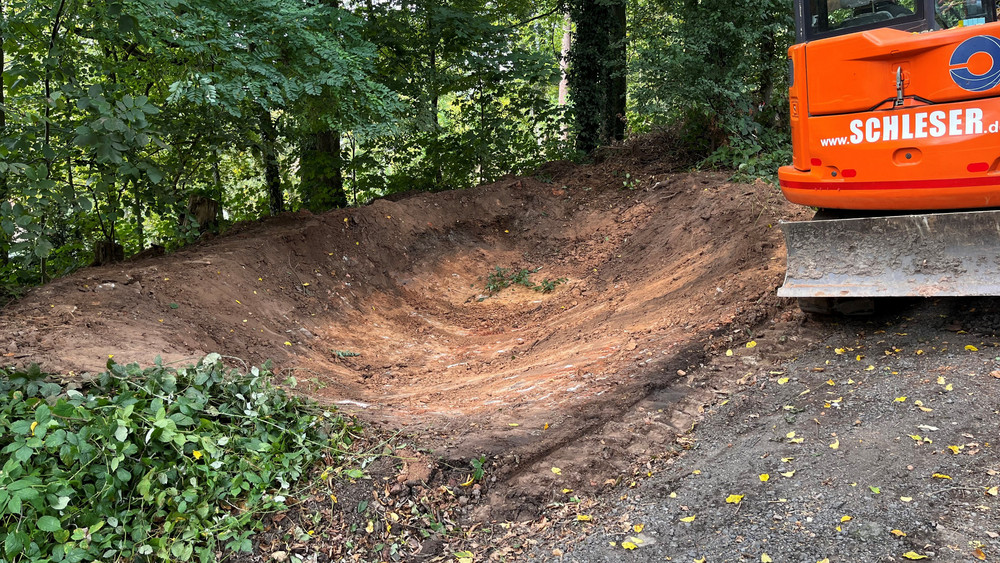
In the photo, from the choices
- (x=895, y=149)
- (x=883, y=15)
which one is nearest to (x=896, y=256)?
(x=895, y=149)

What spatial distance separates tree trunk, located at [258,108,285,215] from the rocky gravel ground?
6437 mm

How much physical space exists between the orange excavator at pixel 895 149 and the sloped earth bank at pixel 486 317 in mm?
897

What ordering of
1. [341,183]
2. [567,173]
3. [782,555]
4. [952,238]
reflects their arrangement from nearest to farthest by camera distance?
[782,555] → [952,238] → [341,183] → [567,173]

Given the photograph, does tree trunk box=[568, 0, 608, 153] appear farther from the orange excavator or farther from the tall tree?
the orange excavator

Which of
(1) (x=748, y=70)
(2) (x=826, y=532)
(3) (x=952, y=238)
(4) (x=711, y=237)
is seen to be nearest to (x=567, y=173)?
(1) (x=748, y=70)

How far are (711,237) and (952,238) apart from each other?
3.49 m

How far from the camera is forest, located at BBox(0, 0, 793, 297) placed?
215 inches

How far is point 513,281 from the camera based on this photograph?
9352 millimetres

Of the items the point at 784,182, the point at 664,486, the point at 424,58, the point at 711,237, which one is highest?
the point at 424,58

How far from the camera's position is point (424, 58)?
10.4 metres

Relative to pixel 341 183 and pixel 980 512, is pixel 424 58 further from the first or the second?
pixel 980 512

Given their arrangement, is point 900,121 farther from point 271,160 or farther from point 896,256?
point 271,160

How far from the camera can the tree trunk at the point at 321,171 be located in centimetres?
1042

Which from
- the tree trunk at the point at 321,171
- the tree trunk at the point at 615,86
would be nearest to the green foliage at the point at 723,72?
the tree trunk at the point at 615,86
